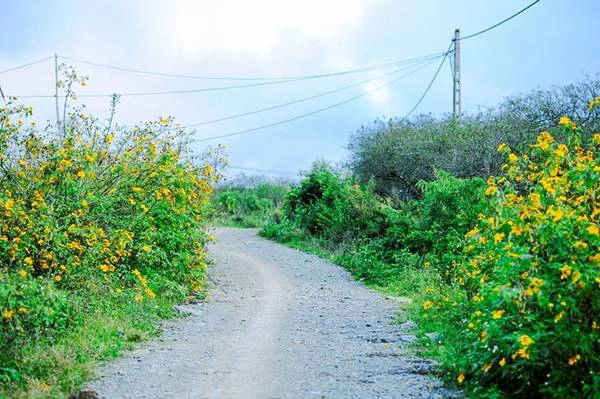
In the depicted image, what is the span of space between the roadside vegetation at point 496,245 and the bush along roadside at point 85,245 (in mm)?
4016

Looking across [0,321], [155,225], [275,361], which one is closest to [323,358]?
[275,361]

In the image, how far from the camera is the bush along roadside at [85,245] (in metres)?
7.57

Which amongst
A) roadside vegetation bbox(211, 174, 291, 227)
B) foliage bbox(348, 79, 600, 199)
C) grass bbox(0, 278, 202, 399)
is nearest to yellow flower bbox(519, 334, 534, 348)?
grass bbox(0, 278, 202, 399)

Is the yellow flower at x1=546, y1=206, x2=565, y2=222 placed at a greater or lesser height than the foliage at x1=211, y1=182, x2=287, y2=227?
lesser

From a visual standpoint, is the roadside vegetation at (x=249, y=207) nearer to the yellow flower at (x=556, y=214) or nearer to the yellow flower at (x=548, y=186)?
the yellow flower at (x=548, y=186)

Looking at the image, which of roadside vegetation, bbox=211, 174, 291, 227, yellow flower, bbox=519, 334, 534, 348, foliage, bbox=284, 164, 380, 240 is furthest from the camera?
roadside vegetation, bbox=211, 174, 291, 227

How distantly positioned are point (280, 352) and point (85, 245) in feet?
11.8

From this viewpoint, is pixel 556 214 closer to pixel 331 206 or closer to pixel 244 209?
pixel 331 206

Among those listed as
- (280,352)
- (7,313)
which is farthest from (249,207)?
(7,313)

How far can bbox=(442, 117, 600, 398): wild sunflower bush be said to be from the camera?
5.77 metres

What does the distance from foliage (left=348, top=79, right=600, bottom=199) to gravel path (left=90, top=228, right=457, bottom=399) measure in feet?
23.6

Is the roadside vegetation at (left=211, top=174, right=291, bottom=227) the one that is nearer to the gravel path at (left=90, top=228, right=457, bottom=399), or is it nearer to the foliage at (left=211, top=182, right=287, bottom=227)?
the foliage at (left=211, top=182, right=287, bottom=227)

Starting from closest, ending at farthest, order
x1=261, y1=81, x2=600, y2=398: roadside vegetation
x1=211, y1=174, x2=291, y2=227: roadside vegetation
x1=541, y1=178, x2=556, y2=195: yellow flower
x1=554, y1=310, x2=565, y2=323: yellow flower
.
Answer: x1=554, y1=310, x2=565, y2=323: yellow flower
x1=261, y1=81, x2=600, y2=398: roadside vegetation
x1=541, y1=178, x2=556, y2=195: yellow flower
x1=211, y1=174, x2=291, y2=227: roadside vegetation

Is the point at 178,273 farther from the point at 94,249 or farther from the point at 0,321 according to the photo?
the point at 0,321
